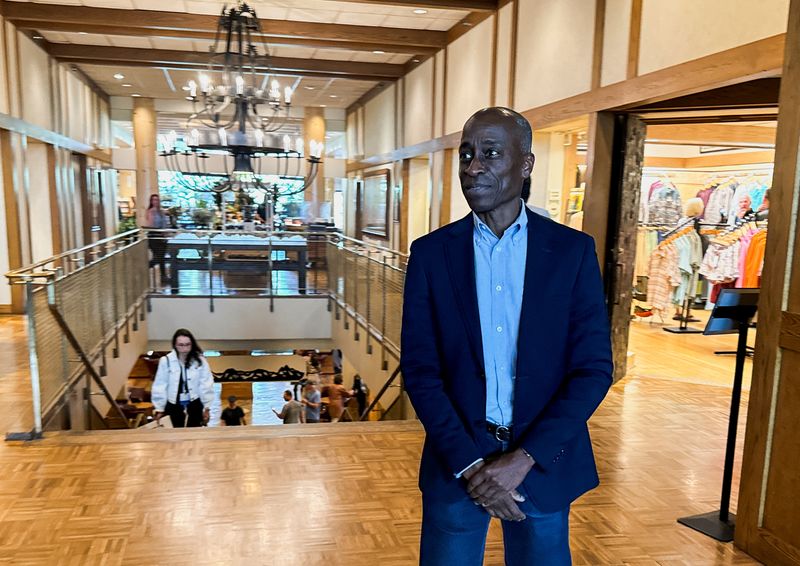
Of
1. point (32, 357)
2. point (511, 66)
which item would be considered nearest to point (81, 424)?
point (32, 357)

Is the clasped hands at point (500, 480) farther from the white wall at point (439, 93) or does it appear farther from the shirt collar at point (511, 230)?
the white wall at point (439, 93)

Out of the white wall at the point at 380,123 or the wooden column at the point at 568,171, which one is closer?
the wooden column at the point at 568,171

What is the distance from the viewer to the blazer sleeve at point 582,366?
1.38 metres

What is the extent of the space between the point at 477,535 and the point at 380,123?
36.1ft

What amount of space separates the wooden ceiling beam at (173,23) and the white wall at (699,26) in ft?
14.0

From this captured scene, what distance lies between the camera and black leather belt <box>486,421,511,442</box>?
1.43 meters

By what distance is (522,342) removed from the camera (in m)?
1.39

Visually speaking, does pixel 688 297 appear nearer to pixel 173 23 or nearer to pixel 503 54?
pixel 503 54

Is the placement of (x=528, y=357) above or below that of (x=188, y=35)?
below

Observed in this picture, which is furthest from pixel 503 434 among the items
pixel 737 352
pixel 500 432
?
pixel 737 352

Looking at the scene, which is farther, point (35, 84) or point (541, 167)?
point (35, 84)

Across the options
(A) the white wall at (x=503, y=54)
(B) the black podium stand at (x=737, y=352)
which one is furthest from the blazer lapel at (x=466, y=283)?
(A) the white wall at (x=503, y=54)

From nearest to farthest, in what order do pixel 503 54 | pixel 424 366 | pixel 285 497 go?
pixel 424 366
pixel 285 497
pixel 503 54

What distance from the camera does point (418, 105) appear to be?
31.3 feet
